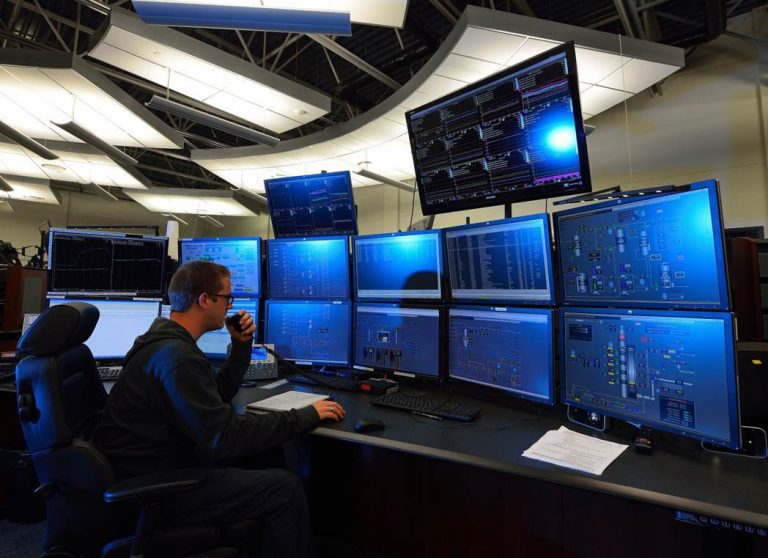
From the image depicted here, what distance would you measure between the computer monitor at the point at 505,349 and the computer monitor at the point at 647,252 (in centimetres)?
16

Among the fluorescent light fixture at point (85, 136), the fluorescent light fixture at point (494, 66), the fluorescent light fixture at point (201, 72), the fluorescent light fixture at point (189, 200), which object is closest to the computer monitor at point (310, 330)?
the fluorescent light fixture at point (494, 66)

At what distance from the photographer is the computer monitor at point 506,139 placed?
4.87ft

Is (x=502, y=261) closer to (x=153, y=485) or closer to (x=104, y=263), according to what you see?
(x=153, y=485)

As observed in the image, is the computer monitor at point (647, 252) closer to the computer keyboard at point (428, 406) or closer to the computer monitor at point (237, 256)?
the computer keyboard at point (428, 406)

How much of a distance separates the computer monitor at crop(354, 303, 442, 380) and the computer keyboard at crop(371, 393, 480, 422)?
0.18m

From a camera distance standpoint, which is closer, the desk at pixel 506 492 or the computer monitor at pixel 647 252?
the desk at pixel 506 492

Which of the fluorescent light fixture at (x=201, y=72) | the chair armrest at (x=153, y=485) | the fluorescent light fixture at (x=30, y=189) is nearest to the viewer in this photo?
the chair armrest at (x=153, y=485)

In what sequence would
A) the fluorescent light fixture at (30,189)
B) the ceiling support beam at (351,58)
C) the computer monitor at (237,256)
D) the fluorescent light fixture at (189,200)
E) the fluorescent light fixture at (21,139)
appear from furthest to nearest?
the fluorescent light fixture at (189,200) → the fluorescent light fixture at (30,189) → the ceiling support beam at (351,58) → the fluorescent light fixture at (21,139) → the computer monitor at (237,256)

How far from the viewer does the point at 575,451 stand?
1138mm

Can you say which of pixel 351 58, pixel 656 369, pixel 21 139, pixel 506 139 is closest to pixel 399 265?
pixel 506 139

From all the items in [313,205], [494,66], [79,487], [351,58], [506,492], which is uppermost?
[351,58]

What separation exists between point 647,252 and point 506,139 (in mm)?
723

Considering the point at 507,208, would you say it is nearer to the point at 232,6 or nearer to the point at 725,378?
the point at 725,378

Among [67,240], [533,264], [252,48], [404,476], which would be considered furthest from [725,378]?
[252,48]
